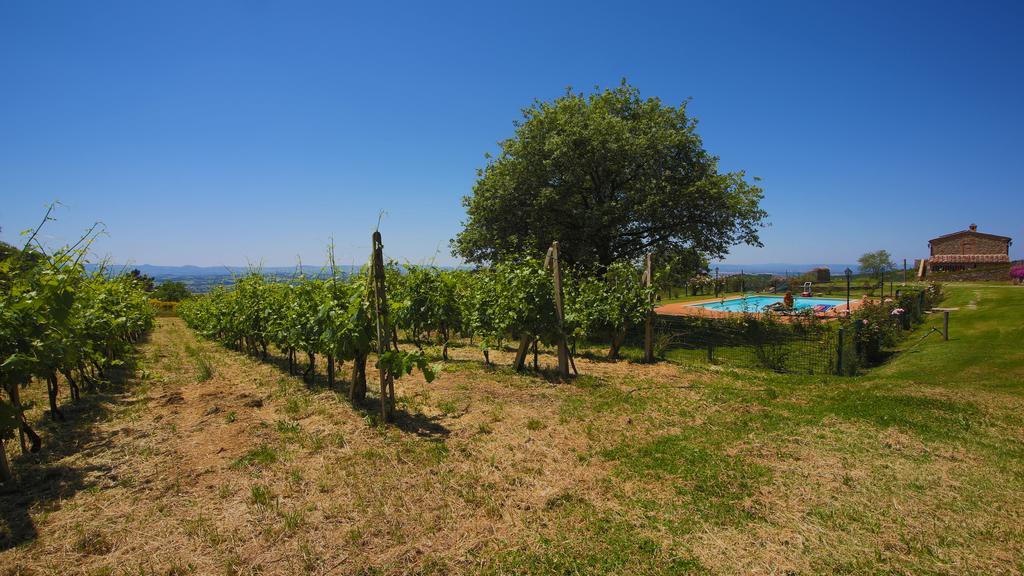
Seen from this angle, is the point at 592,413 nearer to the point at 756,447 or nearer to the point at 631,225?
the point at 756,447

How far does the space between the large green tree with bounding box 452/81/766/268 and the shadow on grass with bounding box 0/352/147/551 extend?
1232cm

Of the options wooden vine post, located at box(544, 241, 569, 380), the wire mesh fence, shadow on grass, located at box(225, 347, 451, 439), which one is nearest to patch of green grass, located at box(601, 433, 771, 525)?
shadow on grass, located at box(225, 347, 451, 439)

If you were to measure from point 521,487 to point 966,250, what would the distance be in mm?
53504

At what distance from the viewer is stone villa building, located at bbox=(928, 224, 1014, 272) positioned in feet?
121

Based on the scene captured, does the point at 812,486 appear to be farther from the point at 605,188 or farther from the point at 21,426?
the point at 605,188

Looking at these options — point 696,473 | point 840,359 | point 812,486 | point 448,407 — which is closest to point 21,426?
point 448,407

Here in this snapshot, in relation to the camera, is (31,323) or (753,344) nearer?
(31,323)

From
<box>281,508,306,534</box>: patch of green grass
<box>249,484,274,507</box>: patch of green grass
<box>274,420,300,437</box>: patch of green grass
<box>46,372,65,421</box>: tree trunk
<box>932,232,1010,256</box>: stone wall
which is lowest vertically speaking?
<box>281,508,306,534</box>: patch of green grass

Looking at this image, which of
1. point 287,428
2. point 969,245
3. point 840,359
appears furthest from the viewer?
point 969,245

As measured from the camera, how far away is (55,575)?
2.73m

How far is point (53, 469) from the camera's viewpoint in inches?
164

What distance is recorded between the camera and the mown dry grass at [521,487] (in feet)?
9.89

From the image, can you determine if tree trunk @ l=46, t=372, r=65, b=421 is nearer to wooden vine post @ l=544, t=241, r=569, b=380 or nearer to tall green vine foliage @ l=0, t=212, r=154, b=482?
tall green vine foliage @ l=0, t=212, r=154, b=482

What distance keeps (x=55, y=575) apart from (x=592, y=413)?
17.2 ft
